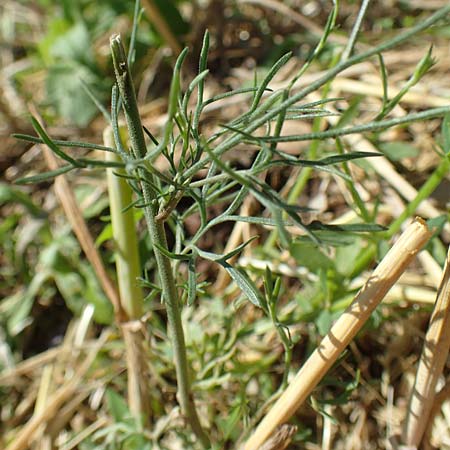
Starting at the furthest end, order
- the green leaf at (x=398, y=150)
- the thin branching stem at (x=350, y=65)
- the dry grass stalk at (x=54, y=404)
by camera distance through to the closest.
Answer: the green leaf at (x=398, y=150) < the dry grass stalk at (x=54, y=404) < the thin branching stem at (x=350, y=65)

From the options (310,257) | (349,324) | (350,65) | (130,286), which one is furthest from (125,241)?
(350,65)

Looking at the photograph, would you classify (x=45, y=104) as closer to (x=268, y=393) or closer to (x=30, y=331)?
(x=30, y=331)

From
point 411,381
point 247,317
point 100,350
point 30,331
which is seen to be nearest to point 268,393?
point 247,317

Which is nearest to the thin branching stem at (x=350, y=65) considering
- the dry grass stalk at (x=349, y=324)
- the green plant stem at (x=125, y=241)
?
the dry grass stalk at (x=349, y=324)

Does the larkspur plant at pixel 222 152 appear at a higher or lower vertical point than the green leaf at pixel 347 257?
higher

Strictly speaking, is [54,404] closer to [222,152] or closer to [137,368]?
[137,368]

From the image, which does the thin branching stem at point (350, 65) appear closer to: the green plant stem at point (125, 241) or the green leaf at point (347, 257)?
the green plant stem at point (125, 241)
